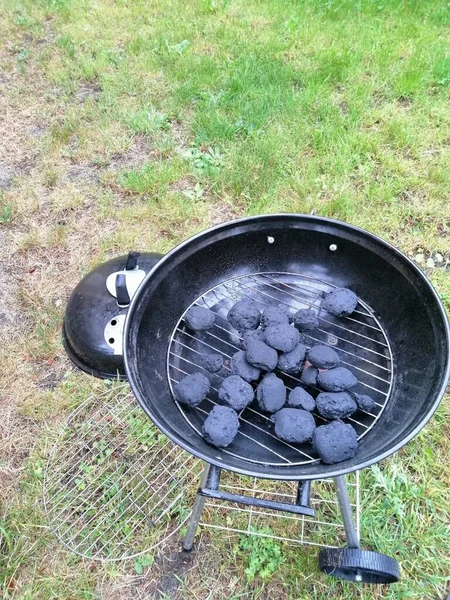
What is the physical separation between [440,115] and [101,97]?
2.43 m

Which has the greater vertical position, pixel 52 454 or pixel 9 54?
pixel 9 54

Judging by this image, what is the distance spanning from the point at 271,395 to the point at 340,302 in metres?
0.42

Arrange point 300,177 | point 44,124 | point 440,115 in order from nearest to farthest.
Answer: point 300,177, point 440,115, point 44,124

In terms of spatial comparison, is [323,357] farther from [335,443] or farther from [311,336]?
[335,443]

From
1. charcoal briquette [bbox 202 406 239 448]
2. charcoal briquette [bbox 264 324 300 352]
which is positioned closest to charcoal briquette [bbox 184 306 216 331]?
charcoal briquette [bbox 264 324 300 352]

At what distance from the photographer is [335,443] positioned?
127 cm

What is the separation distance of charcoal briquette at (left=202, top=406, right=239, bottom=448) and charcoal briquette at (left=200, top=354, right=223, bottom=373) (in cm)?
22

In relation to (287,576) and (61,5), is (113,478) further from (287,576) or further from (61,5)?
(61,5)

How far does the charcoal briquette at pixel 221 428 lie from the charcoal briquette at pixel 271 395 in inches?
4.2

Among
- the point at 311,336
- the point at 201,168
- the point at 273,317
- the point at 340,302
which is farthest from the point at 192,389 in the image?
the point at 201,168

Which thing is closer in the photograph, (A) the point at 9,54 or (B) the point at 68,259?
(B) the point at 68,259

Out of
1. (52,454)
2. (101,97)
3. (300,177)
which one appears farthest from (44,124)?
(52,454)

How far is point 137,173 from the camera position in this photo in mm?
2986

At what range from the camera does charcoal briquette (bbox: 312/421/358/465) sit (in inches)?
50.0
